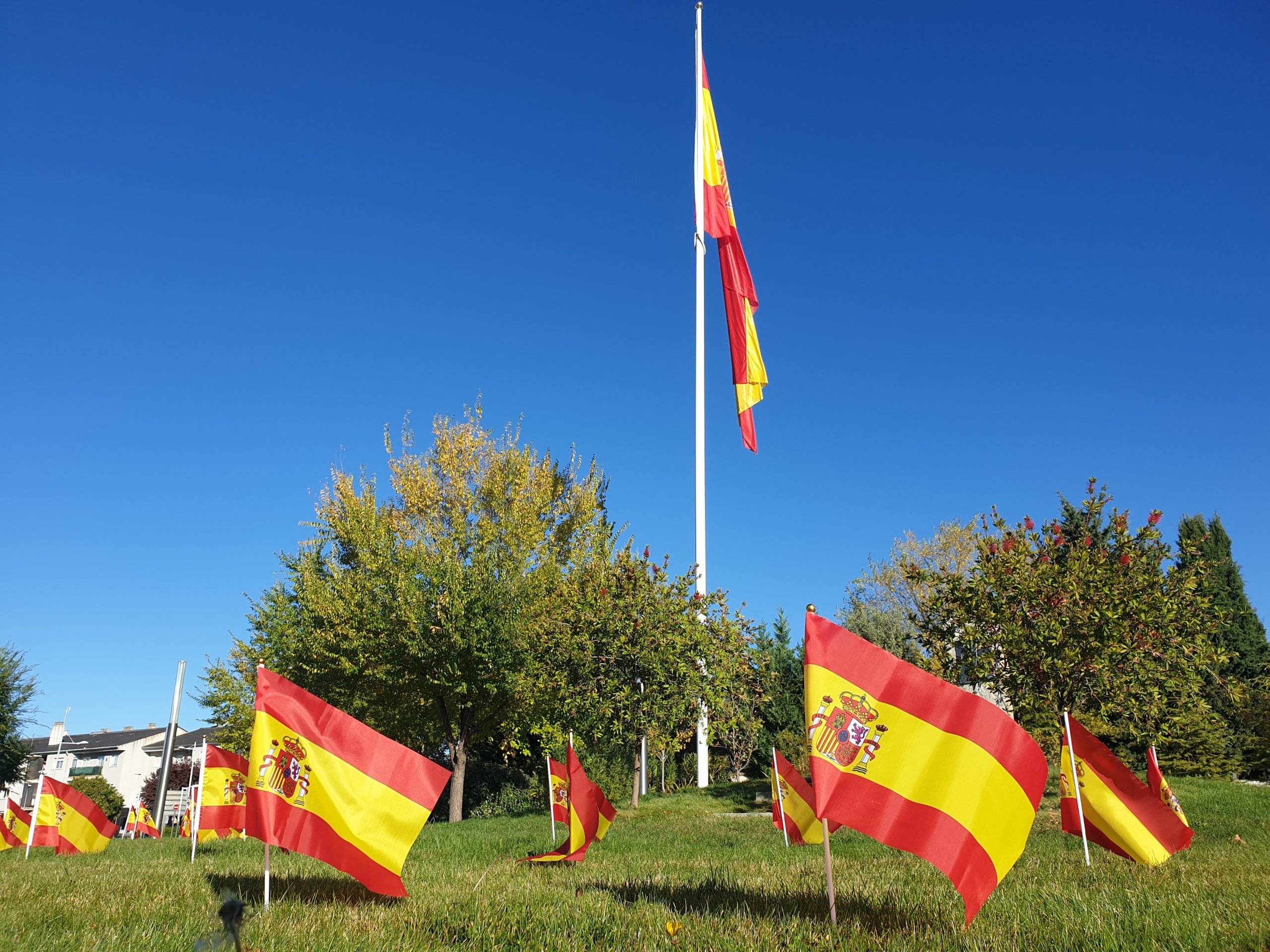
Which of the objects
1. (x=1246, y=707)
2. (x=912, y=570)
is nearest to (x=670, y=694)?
(x=912, y=570)

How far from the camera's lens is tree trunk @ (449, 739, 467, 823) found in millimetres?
23812

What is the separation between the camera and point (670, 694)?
70.2 ft

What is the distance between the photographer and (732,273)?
90.0 feet

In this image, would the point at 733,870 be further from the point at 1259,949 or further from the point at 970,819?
the point at 1259,949

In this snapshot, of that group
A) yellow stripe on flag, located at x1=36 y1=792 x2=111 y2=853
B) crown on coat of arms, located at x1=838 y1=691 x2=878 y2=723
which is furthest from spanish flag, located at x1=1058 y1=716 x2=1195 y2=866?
yellow stripe on flag, located at x1=36 y1=792 x2=111 y2=853

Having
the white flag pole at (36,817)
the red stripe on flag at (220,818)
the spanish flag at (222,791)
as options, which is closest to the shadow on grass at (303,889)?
the red stripe on flag at (220,818)

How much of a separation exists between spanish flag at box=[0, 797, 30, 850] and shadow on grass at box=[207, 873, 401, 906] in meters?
13.7

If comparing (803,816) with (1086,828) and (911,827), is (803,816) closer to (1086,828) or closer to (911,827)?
(1086,828)

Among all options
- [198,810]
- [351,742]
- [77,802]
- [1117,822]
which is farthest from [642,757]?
[351,742]

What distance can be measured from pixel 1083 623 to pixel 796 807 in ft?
25.6

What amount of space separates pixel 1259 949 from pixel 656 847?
9.30 m

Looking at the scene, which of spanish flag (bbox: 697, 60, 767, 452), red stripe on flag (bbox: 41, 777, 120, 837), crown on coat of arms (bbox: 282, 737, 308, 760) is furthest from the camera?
spanish flag (bbox: 697, 60, 767, 452)

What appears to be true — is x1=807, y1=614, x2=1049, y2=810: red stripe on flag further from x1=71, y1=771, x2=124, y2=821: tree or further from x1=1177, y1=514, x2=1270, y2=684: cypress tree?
x1=71, y1=771, x2=124, y2=821: tree

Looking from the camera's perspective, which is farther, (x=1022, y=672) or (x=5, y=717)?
(x=5, y=717)
